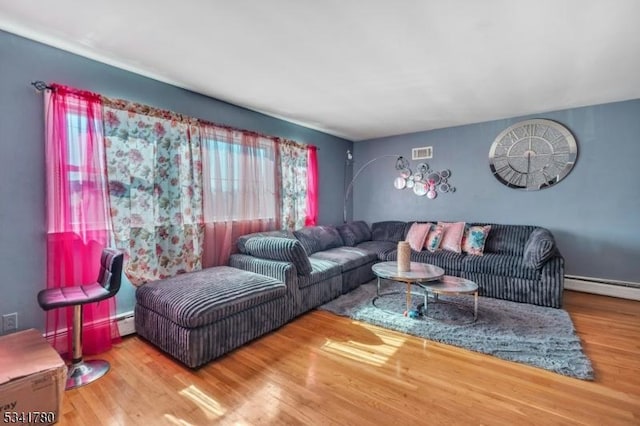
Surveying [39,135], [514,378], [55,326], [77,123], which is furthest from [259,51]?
[514,378]

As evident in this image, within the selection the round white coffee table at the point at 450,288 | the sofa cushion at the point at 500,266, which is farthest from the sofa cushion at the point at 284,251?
the sofa cushion at the point at 500,266

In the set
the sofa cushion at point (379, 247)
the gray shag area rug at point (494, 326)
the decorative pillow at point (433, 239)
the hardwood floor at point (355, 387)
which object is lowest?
the hardwood floor at point (355, 387)

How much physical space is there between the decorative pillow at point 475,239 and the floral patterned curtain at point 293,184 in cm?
231

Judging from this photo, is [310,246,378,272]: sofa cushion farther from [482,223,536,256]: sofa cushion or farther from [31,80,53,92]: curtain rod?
[31,80,53,92]: curtain rod

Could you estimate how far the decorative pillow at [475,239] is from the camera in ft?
12.7

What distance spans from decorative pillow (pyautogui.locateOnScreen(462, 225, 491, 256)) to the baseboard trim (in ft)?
3.74

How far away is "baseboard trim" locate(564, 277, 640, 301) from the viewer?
3.41 meters

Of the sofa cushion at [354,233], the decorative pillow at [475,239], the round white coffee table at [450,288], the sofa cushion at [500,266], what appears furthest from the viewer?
the sofa cushion at [354,233]

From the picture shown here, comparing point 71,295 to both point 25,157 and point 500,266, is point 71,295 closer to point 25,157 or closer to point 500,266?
point 25,157

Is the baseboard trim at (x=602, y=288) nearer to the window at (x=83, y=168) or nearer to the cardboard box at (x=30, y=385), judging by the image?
the cardboard box at (x=30, y=385)

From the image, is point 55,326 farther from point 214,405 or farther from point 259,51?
point 259,51

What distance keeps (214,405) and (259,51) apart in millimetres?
2417

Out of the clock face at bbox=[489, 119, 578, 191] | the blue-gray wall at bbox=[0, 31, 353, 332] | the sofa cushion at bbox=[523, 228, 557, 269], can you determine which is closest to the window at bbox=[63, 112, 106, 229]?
the blue-gray wall at bbox=[0, 31, 353, 332]

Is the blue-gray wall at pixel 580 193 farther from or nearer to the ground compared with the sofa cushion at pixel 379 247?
farther from the ground
